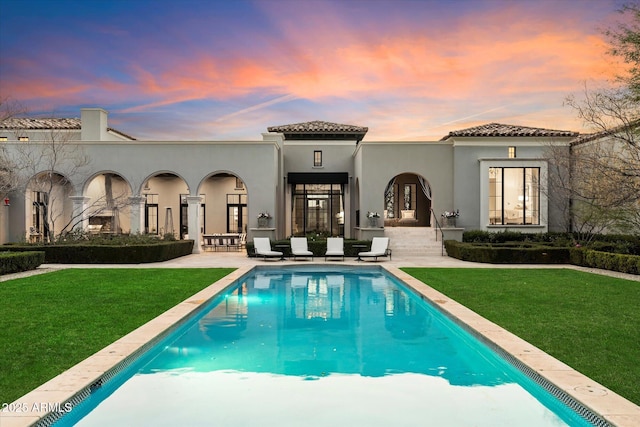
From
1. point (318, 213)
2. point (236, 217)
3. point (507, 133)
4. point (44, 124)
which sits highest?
point (44, 124)

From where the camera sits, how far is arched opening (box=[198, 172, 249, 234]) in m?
31.2

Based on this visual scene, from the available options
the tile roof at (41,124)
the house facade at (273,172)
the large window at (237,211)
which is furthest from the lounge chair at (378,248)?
the tile roof at (41,124)

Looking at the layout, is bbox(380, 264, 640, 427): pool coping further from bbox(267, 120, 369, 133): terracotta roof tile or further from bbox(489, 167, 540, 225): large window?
bbox(267, 120, 369, 133): terracotta roof tile

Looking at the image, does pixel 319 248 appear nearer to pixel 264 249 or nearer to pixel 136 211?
pixel 264 249

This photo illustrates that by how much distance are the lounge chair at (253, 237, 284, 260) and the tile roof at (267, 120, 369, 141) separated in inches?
423

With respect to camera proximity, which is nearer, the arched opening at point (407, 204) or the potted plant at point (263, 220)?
the potted plant at point (263, 220)

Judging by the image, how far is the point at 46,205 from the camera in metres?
21.6

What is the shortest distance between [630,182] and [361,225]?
1204 centimetres

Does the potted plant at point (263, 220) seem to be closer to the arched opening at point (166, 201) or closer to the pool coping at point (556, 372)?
the arched opening at point (166, 201)

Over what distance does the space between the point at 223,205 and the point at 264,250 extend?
12.0 metres

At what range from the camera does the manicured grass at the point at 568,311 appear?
5598 millimetres

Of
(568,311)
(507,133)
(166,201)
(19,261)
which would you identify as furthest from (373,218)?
(166,201)

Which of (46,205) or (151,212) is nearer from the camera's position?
(46,205)

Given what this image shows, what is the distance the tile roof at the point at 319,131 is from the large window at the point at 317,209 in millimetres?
3061
